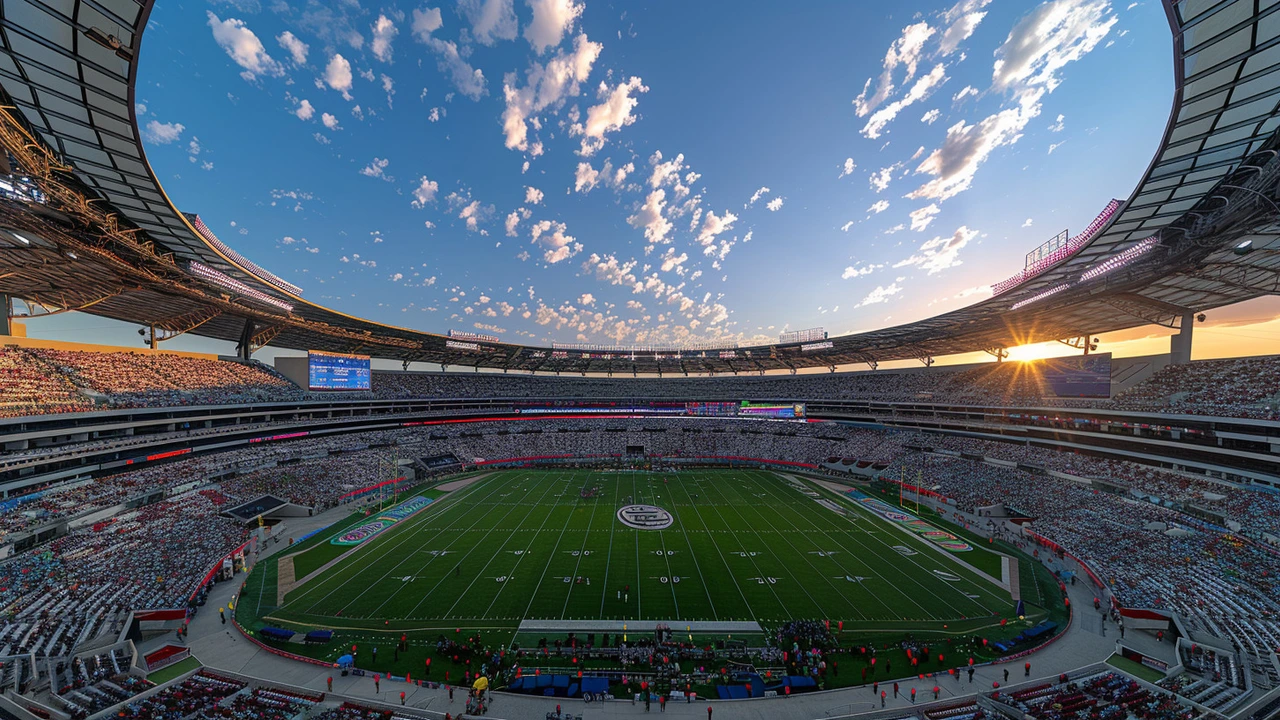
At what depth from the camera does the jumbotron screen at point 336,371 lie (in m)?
47.8

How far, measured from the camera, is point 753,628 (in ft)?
65.9

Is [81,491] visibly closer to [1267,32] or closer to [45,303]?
[45,303]

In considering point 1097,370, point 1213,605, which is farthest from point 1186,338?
point 1213,605

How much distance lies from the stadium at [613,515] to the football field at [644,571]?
10.3 inches

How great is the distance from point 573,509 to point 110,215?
1407 inches

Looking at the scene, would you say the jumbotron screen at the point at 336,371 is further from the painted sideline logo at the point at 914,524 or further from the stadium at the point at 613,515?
the painted sideline logo at the point at 914,524

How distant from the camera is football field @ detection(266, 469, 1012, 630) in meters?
21.4

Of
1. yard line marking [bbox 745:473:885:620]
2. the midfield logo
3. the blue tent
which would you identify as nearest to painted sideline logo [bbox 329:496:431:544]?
the blue tent

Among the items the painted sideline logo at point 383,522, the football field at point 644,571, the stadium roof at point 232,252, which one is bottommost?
the painted sideline logo at point 383,522

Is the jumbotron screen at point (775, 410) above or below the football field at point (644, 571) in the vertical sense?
above

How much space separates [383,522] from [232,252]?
23608 mm

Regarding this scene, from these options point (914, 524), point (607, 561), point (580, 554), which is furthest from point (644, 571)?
point (914, 524)

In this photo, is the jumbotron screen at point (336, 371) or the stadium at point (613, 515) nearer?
the stadium at point (613, 515)

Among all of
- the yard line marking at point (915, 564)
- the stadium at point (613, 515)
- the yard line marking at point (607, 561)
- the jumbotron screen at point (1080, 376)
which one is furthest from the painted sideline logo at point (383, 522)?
the jumbotron screen at point (1080, 376)
